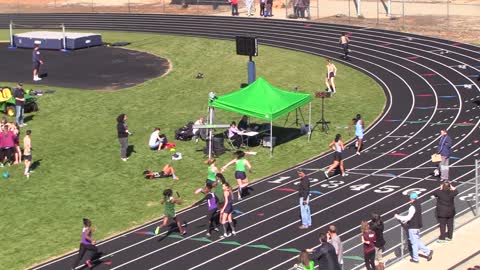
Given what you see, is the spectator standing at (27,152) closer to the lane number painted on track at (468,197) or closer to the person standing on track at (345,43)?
the lane number painted on track at (468,197)

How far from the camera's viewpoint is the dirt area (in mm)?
63219

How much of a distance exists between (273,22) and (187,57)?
1193 centimetres

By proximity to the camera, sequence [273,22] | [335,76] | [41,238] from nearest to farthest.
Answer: [41,238]
[335,76]
[273,22]

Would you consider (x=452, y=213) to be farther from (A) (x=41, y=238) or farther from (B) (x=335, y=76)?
(B) (x=335, y=76)

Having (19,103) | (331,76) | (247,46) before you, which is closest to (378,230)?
(247,46)

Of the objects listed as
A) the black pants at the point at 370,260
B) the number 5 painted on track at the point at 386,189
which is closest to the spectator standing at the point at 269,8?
the number 5 painted on track at the point at 386,189

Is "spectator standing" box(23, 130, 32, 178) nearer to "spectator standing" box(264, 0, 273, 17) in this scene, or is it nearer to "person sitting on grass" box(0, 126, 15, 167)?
"person sitting on grass" box(0, 126, 15, 167)

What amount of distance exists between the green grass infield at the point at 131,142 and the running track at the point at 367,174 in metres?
1.28

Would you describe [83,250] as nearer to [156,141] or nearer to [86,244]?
[86,244]

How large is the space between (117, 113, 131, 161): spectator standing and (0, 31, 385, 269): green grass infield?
38 centimetres

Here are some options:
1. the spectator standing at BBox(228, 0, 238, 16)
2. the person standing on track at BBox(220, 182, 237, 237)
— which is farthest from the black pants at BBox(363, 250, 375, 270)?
the spectator standing at BBox(228, 0, 238, 16)

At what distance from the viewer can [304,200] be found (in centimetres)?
2883

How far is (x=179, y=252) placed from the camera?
92.6ft

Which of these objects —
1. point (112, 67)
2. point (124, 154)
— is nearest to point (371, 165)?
point (124, 154)
